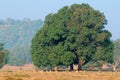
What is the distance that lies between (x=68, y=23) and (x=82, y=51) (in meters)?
7.49

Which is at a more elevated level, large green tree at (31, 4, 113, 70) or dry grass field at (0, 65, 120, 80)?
large green tree at (31, 4, 113, 70)

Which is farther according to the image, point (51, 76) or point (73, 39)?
point (73, 39)

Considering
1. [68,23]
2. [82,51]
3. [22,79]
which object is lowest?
[22,79]

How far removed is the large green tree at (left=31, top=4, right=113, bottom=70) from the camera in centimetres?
8288

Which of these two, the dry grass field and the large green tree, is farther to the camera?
the large green tree

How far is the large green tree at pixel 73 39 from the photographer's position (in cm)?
8288

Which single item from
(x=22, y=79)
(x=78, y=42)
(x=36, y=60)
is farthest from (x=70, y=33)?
(x=22, y=79)

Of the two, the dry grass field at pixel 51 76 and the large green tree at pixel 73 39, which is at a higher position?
the large green tree at pixel 73 39

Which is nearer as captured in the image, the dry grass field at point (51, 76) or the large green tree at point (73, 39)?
the dry grass field at point (51, 76)

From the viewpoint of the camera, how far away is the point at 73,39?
84.9 metres

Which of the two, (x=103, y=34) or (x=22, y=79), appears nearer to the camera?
(x=22, y=79)

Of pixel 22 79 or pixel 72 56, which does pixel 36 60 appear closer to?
pixel 72 56

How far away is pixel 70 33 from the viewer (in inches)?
3349

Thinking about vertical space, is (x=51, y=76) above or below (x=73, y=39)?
below
